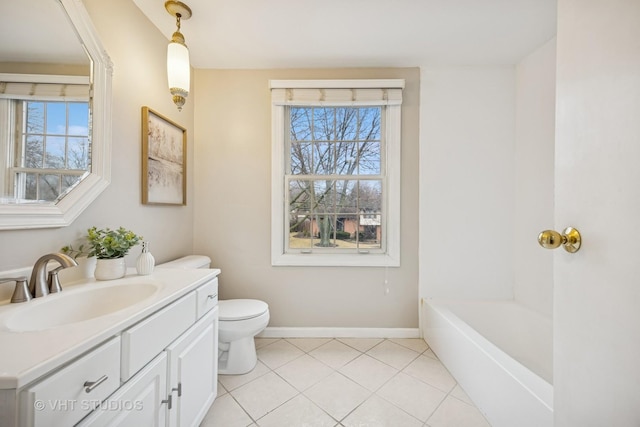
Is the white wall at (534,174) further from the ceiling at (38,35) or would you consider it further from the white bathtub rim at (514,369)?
the ceiling at (38,35)

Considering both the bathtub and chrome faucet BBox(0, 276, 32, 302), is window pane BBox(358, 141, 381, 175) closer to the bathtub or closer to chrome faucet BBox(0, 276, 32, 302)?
the bathtub

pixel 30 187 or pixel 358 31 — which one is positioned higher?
pixel 358 31

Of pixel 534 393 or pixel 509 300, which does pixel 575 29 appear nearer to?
pixel 534 393

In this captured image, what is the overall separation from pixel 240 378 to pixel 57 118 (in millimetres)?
1708

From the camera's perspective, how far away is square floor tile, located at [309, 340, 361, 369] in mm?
1836

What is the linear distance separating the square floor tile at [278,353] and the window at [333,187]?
663mm

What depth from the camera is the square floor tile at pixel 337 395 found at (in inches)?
55.1

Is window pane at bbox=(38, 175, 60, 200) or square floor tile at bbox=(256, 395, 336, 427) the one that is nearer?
window pane at bbox=(38, 175, 60, 200)

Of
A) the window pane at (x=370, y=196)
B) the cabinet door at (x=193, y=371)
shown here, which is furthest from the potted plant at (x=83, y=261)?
the window pane at (x=370, y=196)

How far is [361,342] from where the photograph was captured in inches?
83.7

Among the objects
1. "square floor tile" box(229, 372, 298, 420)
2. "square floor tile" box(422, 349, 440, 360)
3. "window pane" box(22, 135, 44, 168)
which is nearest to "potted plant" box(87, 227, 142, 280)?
"window pane" box(22, 135, 44, 168)

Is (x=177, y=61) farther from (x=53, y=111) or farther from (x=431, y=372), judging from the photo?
(x=431, y=372)

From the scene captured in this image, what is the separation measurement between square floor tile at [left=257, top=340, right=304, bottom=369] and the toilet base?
140 mm

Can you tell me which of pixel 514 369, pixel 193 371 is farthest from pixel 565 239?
Answer: pixel 193 371
